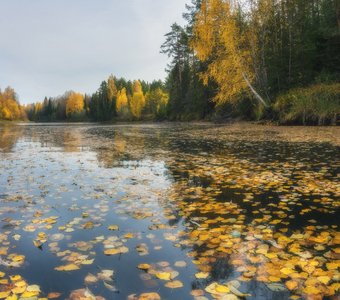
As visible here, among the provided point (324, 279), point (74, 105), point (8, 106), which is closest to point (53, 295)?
point (324, 279)

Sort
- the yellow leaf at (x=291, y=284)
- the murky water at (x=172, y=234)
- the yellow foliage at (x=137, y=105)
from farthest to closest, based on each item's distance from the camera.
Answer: the yellow foliage at (x=137, y=105) < the murky water at (x=172, y=234) < the yellow leaf at (x=291, y=284)

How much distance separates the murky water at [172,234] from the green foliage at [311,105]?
15191 millimetres

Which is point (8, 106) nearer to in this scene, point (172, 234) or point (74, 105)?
point (74, 105)

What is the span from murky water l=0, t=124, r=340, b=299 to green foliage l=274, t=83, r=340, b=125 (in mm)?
15191

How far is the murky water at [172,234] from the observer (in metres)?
2.92

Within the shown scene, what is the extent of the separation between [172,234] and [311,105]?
21319 millimetres

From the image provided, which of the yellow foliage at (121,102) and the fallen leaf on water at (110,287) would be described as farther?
the yellow foliage at (121,102)

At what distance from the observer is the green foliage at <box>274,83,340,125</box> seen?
A: 2173 centimetres

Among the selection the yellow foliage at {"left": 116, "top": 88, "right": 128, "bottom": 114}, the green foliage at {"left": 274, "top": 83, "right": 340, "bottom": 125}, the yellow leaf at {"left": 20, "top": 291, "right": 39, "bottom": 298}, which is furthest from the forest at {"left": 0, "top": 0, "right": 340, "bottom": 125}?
the yellow foliage at {"left": 116, "top": 88, "right": 128, "bottom": 114}

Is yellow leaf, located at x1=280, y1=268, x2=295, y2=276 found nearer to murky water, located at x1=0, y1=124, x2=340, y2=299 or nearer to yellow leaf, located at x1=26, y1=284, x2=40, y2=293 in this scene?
murky water, located at x1=0, y1=124, x2=340, y2=299

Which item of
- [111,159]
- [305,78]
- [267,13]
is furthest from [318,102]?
[111,159]

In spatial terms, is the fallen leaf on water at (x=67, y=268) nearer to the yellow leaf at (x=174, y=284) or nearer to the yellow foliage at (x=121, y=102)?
the yellow leaf at (x=174, y=284)

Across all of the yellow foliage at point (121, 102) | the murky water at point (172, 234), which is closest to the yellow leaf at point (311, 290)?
the murky water at point (172, 234)

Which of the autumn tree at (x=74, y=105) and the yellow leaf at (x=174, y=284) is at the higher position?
the autumn tree at (x=74, y=105)
